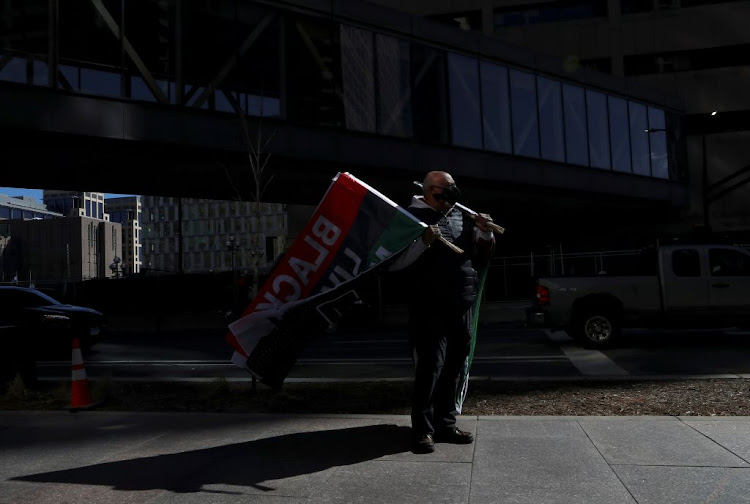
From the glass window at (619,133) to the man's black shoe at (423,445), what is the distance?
32118 millimetres

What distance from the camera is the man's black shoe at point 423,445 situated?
16.0ft

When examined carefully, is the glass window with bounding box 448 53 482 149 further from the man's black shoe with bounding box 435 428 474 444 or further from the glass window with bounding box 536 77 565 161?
the man's black shoe with bounding box 435 428 474 444

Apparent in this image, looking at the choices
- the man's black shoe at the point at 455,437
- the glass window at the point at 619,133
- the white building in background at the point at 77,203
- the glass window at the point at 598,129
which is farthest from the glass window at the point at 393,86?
the white building in background at the point at 77,203

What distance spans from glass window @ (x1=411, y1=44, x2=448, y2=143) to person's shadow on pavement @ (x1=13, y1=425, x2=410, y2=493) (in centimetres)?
2216

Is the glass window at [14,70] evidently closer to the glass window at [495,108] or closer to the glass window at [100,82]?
the glass window at [100,82]

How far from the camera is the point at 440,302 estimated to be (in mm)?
4996

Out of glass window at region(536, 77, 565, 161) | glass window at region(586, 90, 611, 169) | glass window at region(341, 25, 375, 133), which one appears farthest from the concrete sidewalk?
glass window at region(586, 90, 611, 169)

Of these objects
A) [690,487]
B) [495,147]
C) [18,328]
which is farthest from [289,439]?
[495,147]

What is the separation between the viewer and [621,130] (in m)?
35.0

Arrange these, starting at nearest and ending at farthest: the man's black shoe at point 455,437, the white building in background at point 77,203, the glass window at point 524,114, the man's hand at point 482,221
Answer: the man's hand at point 482,221 < the man's black shoe at point 455,437 < the glass window at point 524,114 < the white building in background at point 77,203

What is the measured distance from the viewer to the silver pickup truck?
523 inches

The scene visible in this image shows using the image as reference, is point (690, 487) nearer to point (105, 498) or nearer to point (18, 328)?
point (105, 498)

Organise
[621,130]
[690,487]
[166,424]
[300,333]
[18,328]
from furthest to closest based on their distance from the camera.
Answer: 1. [621,130]
2. [18,328]
3. [166,424]
4. [300,333]
5. [690,487]

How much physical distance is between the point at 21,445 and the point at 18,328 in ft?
19.4
